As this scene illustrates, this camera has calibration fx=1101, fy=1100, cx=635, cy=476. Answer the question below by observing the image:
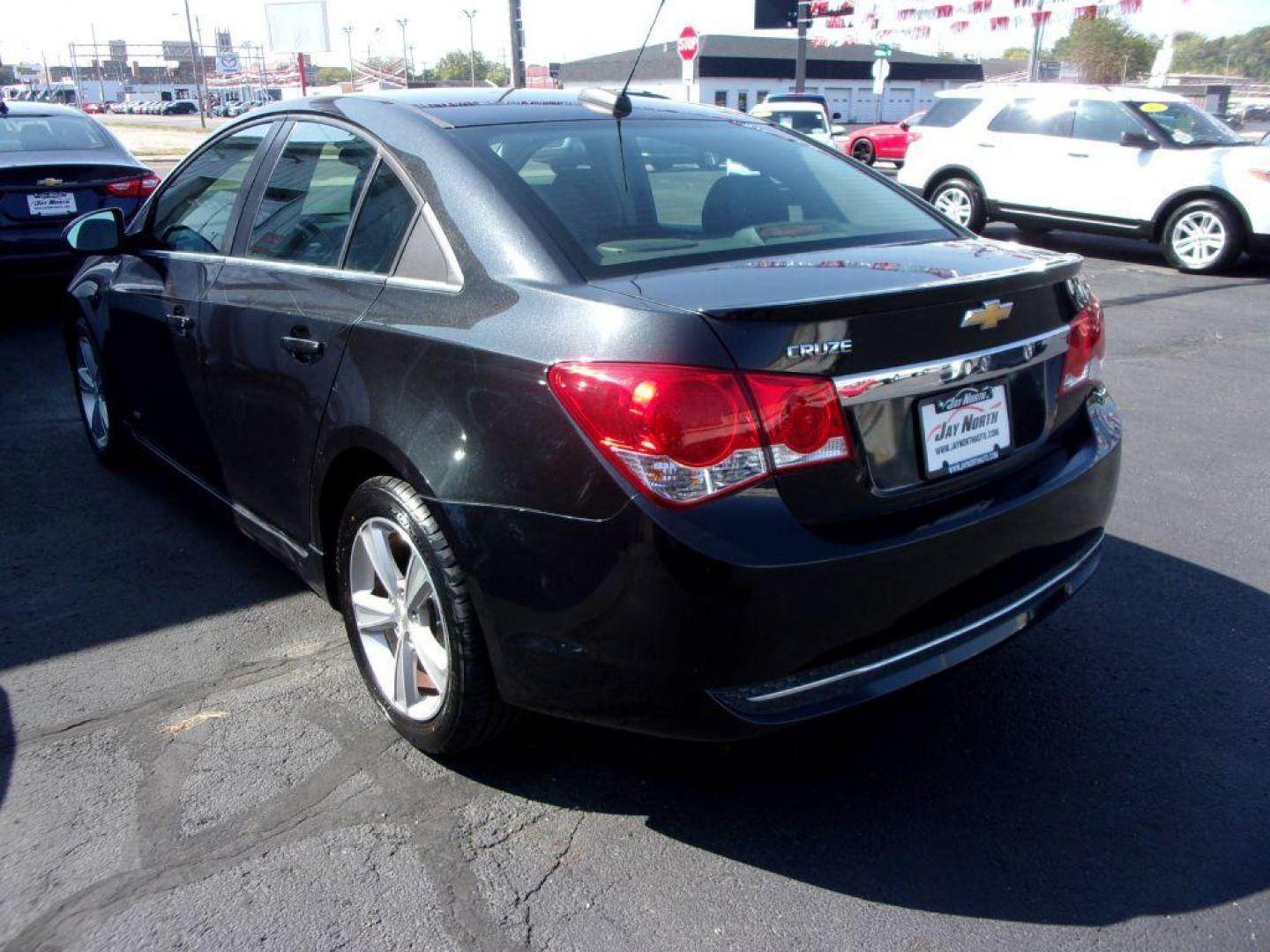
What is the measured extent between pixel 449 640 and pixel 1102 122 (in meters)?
11.3

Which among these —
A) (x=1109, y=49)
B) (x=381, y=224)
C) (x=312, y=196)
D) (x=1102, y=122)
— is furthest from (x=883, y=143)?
(x=1109, y=49)

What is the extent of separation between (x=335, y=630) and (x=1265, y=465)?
4428 mm

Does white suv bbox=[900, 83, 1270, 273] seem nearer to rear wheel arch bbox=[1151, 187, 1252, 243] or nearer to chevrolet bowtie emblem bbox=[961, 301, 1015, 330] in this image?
rear wheel arch bbox=[1151, 187, 1252, 243]

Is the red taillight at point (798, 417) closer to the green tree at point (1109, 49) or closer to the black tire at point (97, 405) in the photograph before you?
the black tire at point (97, 405)

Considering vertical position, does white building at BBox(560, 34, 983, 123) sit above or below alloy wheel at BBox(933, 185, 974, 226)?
above

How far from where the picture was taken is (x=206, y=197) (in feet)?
13.3

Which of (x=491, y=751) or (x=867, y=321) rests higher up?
(x=867, y=321)

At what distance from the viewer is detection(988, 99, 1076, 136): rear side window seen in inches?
470

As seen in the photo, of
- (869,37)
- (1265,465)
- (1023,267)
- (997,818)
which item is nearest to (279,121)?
(1023,267)

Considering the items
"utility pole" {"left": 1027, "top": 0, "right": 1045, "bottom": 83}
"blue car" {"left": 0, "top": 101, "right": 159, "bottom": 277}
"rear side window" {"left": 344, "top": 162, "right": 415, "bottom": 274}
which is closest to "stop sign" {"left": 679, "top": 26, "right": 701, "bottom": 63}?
"utility pole" {"left": 1027, "top": 0, "right": 1045, "bottom": 83}

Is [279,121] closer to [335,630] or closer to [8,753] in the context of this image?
[335,630]

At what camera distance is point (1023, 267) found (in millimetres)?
2738

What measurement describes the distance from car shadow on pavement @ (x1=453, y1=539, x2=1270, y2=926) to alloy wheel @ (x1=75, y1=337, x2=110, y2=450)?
10.2 feet

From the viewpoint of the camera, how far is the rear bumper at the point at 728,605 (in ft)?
7.22
